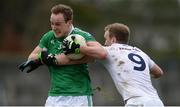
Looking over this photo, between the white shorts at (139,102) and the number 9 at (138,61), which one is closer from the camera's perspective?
the white shorts at (139,102)

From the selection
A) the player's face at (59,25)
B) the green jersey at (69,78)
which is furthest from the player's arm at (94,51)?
the player's face at (59,25)

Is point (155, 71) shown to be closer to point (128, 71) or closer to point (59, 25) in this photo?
point (128, 71)

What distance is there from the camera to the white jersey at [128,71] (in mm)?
10211

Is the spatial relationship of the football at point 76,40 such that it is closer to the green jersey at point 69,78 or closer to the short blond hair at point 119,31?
the green jersey at point 69,78

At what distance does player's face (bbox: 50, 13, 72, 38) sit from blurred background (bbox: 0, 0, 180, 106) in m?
0.88

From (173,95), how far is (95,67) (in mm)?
2690

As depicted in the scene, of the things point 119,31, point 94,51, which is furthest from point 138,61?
point 94,51

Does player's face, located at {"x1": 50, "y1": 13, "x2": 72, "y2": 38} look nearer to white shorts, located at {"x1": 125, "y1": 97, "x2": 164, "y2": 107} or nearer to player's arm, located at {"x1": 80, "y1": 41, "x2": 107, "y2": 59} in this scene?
player's arm, located at {"x1": 80, "y1": 41, "x2": 107, "y2": 59}

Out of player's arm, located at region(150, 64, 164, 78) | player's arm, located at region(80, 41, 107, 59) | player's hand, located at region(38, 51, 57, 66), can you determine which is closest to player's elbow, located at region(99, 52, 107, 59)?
player's arm, located at region(80, 41, 107, 59)

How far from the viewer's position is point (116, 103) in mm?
22812

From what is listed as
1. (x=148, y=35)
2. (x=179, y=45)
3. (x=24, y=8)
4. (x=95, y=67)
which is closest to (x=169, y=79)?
(x=95, y=67)

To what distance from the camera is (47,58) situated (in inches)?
410

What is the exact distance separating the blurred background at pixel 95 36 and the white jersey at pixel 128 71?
0.57m

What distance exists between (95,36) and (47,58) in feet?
115
